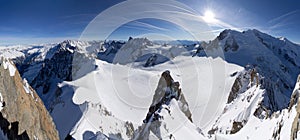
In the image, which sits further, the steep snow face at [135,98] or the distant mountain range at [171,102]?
the steep snow face at [135,98]

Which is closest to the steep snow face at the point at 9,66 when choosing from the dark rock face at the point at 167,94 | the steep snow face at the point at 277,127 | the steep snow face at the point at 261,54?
the steep snow face at the point at 277,127

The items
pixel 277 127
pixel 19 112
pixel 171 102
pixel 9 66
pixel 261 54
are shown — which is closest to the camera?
pixel 277 127

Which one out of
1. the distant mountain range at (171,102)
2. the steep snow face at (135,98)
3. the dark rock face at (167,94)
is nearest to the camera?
the distant mountain range at (171,102)

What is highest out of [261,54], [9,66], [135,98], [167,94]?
[9,66]

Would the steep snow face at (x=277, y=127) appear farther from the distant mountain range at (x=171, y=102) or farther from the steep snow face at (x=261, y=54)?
the steep snow face at (x=261, y=54)

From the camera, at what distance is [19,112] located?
20609mm

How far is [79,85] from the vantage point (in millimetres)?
100812

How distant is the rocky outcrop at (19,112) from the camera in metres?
18.7

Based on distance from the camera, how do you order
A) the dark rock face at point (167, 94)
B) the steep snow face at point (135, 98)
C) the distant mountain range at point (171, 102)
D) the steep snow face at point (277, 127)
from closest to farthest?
the steep snow face at point (277, 127) < the distant mountain range at point (171, 102) < the dark rock face at point (167, 94) < the steep snow face at point (135, 98)

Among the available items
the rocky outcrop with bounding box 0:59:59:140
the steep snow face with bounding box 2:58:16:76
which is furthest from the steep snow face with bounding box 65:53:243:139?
the steep snow face with bounding box 2:58:16:76

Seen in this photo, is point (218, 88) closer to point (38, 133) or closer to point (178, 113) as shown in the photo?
point (178, 113)

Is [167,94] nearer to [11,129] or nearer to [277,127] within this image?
[277,127]

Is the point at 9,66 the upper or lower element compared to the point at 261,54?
upper

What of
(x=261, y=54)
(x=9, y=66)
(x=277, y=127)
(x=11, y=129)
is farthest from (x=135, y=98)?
(x=11, y=129)
